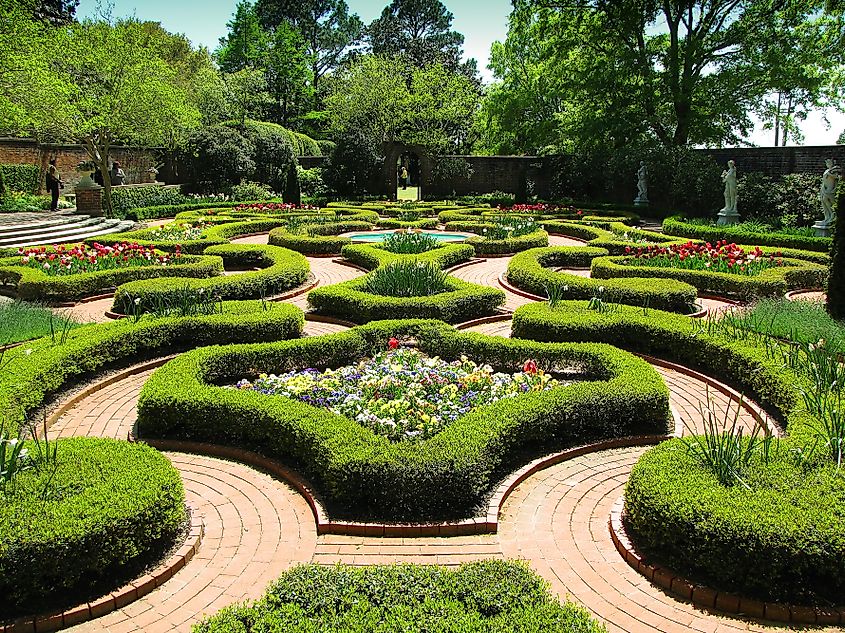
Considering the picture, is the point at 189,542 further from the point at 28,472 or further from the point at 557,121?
the point at 557,121

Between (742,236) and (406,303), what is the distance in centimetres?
1153

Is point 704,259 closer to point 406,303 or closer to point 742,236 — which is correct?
point 742,236

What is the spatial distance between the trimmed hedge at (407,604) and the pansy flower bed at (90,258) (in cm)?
1032

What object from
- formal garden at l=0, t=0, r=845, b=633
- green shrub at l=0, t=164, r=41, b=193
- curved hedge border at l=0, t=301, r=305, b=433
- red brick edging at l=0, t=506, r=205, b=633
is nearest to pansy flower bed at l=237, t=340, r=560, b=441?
formal garden at l=0, t=0, r=845, b=633

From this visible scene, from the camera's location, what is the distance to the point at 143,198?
86.2 feet

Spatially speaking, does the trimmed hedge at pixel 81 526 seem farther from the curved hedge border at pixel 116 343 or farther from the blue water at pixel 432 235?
the blue water at pixel 432 235

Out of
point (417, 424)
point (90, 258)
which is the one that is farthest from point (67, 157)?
point (417, 424)

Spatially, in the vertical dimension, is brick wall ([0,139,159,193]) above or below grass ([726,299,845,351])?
above

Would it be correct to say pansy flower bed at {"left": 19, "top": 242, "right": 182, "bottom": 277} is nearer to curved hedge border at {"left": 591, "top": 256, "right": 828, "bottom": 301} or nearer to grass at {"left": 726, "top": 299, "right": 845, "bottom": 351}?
curved hedge border at {"left": 591, "top": 256, "right": 828, "bottom": 301}

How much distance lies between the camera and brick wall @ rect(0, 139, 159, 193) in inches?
1040

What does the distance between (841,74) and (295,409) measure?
90.5 ft

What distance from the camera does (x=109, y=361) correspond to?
26.1ft

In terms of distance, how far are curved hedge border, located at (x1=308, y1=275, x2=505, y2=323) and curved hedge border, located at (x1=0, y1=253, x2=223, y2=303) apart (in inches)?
108

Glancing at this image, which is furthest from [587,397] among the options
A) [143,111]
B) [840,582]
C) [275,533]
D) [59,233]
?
[143,111]
